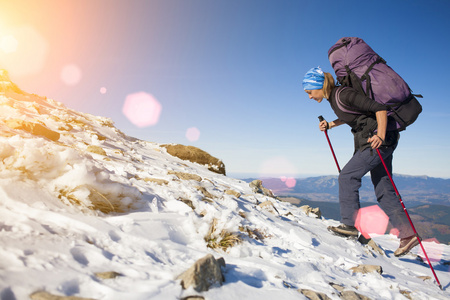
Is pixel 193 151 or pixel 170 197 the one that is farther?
pixel 193 151

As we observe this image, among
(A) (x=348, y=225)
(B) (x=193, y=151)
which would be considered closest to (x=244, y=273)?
(A) (x=348, y=225)

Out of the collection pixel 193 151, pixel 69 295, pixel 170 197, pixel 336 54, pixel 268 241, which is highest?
pixel 336 54

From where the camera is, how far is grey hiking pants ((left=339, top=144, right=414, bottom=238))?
158 inches

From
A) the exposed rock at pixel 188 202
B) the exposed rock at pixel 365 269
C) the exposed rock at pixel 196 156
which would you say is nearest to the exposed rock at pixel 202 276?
the exposed rock at pixel 188 202

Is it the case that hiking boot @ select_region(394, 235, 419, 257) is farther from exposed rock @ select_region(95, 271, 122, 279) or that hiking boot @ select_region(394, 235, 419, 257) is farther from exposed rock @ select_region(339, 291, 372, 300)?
exposed rock @ select_region(95, 271, 122, 279)

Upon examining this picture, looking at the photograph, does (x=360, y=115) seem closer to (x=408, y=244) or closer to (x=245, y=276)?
(x=408, y=244)

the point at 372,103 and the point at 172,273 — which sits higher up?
the point at 372,103

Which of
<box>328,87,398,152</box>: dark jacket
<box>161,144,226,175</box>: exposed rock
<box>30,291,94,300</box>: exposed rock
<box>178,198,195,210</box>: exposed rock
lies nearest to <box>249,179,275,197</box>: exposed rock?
<box>161,144,226,175</box>: exposed rock

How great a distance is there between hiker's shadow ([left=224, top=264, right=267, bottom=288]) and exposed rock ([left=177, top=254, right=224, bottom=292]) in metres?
0.15

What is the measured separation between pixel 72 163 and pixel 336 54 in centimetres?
417

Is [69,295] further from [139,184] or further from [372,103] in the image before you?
[372,103]

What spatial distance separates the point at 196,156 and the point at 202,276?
10174 mm

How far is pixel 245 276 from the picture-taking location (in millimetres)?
2213

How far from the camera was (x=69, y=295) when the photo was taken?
143 centimetres
